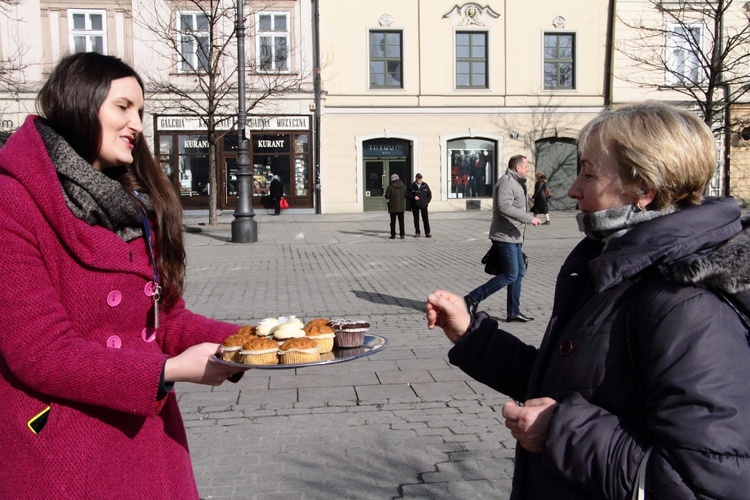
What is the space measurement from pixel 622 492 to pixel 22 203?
1.55m

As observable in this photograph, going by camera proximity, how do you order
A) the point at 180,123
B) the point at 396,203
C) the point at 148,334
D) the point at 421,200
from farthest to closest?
1. the point at 180,123
2. the point at 421,200
3. the point at 396,203
4. the point at 148,334

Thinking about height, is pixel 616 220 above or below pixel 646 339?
above

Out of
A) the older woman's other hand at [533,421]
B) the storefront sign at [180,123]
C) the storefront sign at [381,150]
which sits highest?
the storefront sign at [180,123]

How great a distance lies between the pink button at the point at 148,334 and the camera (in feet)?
6.38

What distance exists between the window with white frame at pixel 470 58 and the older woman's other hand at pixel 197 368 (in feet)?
88.7

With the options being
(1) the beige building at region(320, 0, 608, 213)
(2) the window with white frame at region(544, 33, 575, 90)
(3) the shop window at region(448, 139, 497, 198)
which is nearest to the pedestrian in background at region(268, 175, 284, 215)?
(1) the beige building at region(320, 0, 608, 213)

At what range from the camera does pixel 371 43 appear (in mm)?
27125

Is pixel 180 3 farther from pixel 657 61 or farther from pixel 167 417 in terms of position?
pixel 167 417

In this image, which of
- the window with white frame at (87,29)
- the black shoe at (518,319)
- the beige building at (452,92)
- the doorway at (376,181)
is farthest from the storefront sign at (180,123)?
the black shoe at (518,319)

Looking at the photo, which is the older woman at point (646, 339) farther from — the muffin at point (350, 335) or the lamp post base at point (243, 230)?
the lamp post base at point (243, 230)

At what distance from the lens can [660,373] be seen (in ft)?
4.98

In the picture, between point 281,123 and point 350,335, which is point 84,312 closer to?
point 350,335

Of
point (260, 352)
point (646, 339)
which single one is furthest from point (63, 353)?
point (646, 339)

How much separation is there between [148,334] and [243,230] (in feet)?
50.8
